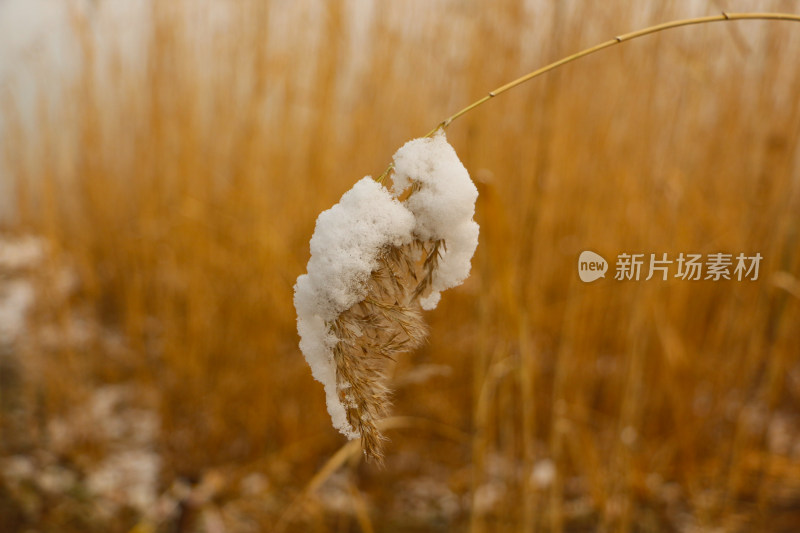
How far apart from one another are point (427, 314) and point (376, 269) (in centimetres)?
144

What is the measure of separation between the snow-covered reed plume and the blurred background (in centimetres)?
93

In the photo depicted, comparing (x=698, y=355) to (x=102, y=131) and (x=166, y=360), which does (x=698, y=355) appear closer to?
(x=166, y=360)

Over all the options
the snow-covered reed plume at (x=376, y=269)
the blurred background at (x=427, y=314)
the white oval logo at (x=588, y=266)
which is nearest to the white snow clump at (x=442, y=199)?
the snow-covered reed plume at (x=376, y=269)

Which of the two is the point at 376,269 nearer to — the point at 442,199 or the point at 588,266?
the point at 442,199

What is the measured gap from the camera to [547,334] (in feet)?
5.56

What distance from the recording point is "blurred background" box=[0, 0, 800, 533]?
1.36 m

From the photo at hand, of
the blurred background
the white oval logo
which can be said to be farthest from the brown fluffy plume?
the blurred background

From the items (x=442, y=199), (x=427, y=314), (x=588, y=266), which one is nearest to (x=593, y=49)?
(x=442, y=199)

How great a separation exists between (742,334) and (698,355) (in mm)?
165

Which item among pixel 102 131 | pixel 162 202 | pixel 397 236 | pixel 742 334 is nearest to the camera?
pixel 397 236

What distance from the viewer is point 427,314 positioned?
174 cm

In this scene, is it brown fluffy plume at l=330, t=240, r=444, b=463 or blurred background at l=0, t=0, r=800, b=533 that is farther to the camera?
blurred background at l=0, t=0, r=800, b=533

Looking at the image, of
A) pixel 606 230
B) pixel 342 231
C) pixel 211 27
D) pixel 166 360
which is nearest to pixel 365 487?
pixel 166 360

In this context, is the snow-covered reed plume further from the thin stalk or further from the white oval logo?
the white oval logo
